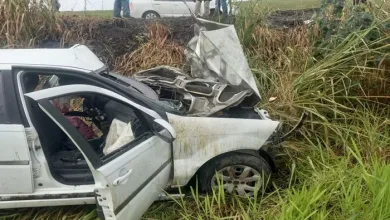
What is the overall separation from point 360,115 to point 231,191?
2.13 m

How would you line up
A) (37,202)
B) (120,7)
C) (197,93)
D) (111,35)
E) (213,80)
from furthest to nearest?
(120,7), (111,35), (213,80), (197,93), (37,202)

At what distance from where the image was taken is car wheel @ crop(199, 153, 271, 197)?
11.9 feet

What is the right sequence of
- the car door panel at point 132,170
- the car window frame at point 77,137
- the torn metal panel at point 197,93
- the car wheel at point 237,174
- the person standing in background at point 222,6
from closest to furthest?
the car window frame at point 77,137 → the car door panel at point 132,170 → the car wheel at point 237,174 → the torn metal panel at point 197,93 → the person standing in background at point 222,6

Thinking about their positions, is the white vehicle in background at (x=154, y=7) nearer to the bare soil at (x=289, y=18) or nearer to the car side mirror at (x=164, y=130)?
the bare soil at (x=289, y=18)

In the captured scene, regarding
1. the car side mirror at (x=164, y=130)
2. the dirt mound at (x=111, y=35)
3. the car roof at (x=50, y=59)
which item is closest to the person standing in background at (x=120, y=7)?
the dirt mound at (x=111, y=35)

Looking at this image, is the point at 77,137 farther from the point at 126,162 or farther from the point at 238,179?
the point at 238,179

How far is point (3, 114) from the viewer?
2.97m

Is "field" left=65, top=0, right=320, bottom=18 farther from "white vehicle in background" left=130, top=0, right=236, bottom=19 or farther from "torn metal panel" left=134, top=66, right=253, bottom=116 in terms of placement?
"white vehicle in background" left=130, top=0, right=236, bottom=19

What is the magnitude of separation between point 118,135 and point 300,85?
2.70 m

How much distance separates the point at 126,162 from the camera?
2902mm

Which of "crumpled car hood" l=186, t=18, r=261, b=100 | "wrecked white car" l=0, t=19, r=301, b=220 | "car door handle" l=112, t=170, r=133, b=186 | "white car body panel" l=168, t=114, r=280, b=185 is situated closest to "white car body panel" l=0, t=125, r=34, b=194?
"wrecked white car" l=0, t=19, r=301, b=220

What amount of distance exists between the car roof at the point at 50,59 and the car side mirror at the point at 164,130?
2.50 ft

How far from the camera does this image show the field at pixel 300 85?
3.38 meters

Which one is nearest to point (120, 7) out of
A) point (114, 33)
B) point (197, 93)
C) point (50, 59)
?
point (114, 33)
